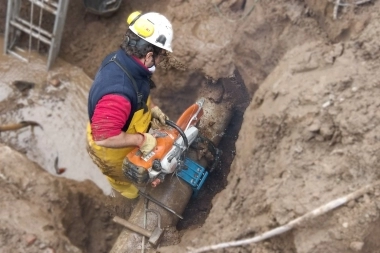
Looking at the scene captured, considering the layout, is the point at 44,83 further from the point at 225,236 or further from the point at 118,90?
the point at 225,236

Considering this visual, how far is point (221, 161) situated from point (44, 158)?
6.85 feet

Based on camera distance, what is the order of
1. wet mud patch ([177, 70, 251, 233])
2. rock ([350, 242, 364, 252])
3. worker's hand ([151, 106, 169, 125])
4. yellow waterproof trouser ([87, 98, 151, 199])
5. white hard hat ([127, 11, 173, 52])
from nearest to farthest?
rock ([350, 242, 364, 252])
white hard hat ([127, 11, 173, 52])
yellow waterproof trouser ([87, 98, 151, 199])
worker's hand ([151, 106, 169, 125])
wet mud patch ([177, 70, 251, 233])

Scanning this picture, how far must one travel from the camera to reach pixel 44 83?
5609 mm

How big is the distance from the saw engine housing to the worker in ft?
0.23

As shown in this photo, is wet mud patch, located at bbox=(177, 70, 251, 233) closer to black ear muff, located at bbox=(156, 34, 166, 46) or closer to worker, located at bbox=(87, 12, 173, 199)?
worker, located at bbox=(87, 12, 173, 199)

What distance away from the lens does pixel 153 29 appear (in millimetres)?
3465

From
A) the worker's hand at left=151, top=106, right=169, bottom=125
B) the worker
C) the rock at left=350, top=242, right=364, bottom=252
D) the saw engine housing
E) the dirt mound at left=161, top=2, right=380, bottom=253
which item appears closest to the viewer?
the rock at left=350, top=242, right=364, bottom=252

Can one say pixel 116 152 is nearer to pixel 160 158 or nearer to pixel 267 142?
pixel 160 158

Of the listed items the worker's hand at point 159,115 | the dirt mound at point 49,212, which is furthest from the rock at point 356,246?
the dirt mound at point 49,212

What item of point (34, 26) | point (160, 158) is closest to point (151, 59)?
point (160, 158)

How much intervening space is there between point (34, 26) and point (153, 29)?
8.73ft

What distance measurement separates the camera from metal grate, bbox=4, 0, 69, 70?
208 inches

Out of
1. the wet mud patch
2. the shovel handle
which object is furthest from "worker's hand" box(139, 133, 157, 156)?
the wet mud patch

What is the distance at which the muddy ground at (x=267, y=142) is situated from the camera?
267 cm
